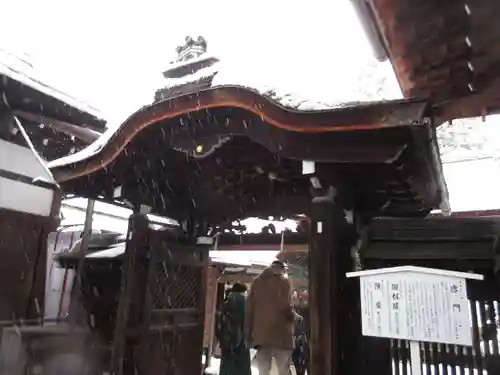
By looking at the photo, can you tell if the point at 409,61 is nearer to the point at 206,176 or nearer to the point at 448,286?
the point at 448,286

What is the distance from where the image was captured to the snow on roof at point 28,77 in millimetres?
6070

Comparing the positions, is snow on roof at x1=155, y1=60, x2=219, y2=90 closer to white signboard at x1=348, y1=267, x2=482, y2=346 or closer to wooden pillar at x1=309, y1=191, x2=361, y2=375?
wooden pillar at x1=309, y1=191, x2=361, y2=375

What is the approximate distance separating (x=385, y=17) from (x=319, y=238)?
2.24 meters

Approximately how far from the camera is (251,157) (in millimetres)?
5082

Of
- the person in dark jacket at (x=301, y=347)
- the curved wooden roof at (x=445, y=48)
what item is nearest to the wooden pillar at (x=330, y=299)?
the curved wooden roof at (x=445, y=48)

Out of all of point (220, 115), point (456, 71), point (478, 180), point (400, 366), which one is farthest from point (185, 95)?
point (478, 180)

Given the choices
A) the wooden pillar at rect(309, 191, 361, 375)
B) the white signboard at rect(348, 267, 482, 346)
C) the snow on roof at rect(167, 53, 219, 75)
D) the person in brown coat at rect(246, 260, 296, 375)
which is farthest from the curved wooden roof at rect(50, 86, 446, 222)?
the snow on roof at rect(167, 53, 219, 75)

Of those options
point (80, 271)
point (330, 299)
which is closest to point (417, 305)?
point (330, 299)

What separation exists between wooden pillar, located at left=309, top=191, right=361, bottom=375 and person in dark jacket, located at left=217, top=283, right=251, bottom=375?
10.6 feet

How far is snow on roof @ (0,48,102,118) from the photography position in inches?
239

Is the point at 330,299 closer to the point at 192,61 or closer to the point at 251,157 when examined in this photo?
the point at 251,157

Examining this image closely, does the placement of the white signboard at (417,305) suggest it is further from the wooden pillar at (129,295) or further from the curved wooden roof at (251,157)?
the wooden pillar at (129,295)

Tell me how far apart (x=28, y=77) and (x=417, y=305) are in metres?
6.49

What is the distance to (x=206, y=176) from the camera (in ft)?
19.4
